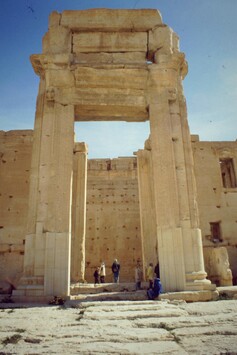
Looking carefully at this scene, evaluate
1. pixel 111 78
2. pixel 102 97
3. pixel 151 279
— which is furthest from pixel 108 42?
pixel 151 279

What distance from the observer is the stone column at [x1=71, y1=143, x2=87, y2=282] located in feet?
42.3

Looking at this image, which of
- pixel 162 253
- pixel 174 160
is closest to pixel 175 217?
pixel 162 253

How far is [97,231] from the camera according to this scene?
739 inches

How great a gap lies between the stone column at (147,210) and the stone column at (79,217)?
2527 millimetres

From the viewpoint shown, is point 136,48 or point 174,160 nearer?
point 174,160

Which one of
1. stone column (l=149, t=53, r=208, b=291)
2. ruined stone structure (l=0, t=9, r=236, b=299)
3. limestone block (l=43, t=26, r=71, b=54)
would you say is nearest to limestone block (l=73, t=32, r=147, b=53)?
ruined stone structure (l=0, t=9, r=236, b=299)

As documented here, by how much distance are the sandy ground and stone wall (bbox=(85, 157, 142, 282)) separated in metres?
12.7

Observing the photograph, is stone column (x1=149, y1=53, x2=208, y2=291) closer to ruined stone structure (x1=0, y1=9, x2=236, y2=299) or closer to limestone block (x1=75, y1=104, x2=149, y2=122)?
ruined stone structure (x1=0, y1=9, x2=236, y2=299)

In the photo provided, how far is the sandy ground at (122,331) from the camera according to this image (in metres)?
3.16

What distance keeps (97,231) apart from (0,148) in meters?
7.92

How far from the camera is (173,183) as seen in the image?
878 centimetres

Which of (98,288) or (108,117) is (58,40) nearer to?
(108,117)

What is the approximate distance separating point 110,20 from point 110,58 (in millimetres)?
1382

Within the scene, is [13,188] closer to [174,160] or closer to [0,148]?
[0,148]
